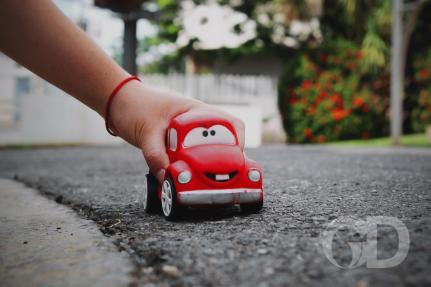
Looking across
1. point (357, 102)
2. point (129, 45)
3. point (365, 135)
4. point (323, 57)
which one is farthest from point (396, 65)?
point (129, 45)

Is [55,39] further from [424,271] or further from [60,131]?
[60,131]

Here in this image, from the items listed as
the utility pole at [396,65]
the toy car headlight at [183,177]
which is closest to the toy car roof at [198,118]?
the toy car headlight at [183,177]

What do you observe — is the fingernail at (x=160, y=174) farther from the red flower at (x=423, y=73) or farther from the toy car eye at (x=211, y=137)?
the red flower at (x=423, y=73)

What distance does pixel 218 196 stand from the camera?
78.0 inches

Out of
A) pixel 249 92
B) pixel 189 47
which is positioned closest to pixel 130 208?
pixel 249 92

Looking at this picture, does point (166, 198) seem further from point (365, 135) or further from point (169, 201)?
point (365, 135)

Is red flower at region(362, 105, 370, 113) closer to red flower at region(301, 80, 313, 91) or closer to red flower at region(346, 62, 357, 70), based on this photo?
red flower at region(346, 62, 357, 70)

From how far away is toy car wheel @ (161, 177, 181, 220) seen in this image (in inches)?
77.4

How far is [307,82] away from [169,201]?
9350 millimetres

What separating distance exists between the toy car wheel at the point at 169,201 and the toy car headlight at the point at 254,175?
37 centimetres

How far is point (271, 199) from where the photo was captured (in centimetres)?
250

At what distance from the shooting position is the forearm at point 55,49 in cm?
160

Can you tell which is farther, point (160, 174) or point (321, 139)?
point (321, 139)

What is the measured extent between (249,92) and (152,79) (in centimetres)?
269
